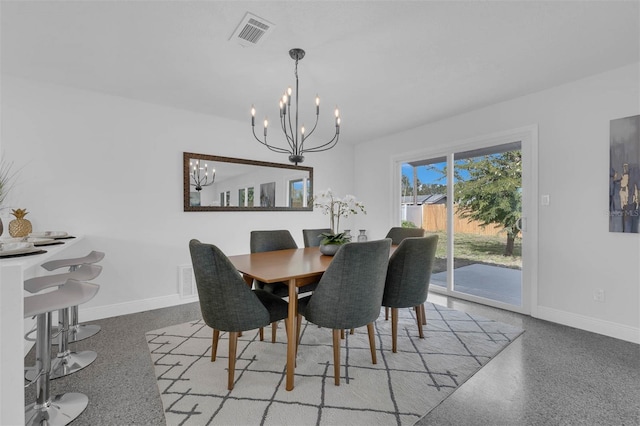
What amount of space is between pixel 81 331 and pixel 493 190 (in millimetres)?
4494

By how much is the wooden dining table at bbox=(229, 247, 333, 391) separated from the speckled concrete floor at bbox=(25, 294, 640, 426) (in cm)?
75

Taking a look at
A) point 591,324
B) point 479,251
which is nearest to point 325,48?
point 479,251

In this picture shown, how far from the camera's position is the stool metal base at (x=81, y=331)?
2480 mm

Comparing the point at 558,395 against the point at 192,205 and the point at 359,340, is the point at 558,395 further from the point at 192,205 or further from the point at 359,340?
the point at 192,205

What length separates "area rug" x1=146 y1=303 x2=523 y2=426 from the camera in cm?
158

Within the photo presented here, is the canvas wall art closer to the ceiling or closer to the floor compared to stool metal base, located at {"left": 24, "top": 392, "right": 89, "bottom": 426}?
closer to the ceiling

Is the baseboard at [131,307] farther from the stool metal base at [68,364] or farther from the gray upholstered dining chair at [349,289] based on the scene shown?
the gray upholstered dining chair at [349,289]

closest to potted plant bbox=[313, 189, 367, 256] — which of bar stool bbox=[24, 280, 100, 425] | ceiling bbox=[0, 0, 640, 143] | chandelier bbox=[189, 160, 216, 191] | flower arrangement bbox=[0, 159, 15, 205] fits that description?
ceiling bbox=[0, 0, 640, 143]

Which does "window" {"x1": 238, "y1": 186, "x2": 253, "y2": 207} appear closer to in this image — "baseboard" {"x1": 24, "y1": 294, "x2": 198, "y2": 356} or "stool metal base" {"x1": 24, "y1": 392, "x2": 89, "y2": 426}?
"baseboard" {"x1": 24, "y1": 294, "x2": 198, "y2": 356}

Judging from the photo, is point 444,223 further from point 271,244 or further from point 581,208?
point 271,244

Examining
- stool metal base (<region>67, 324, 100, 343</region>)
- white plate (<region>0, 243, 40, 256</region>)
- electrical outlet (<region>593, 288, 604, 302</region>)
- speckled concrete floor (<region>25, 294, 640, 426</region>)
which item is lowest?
speckled concrete floor (<region>25, 294, 640, 426</region>)

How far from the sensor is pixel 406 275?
2230mm

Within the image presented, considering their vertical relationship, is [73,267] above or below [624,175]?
below

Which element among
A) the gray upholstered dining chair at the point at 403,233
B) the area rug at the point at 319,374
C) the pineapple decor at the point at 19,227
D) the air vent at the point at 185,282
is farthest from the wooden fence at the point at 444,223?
the pineapple decor at the point at 19,227
